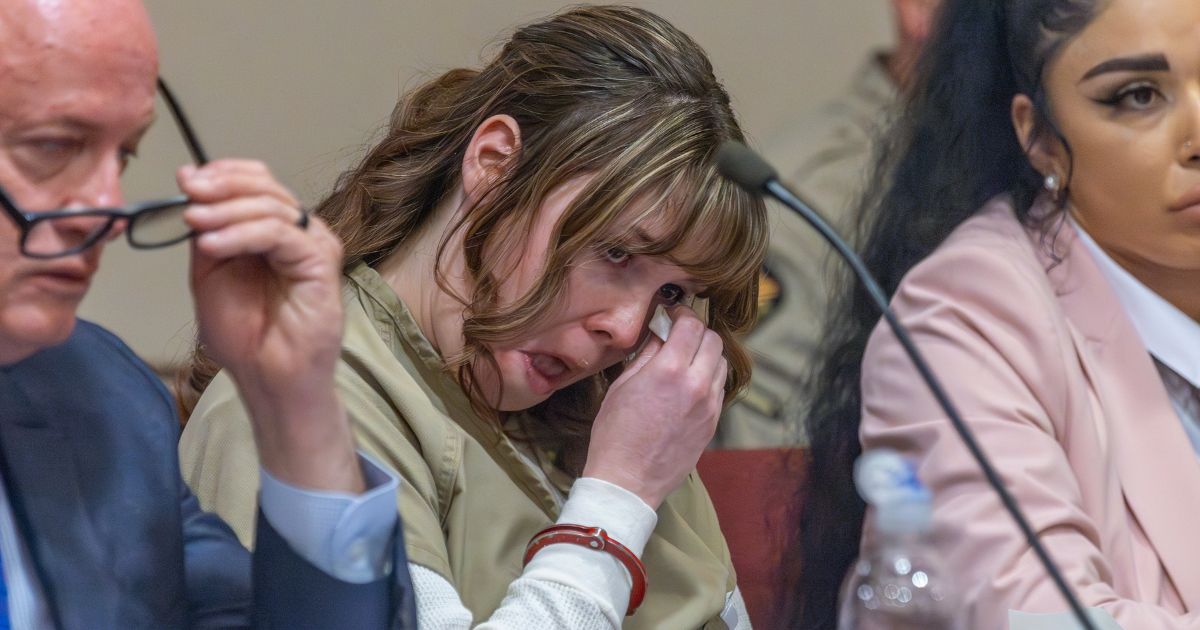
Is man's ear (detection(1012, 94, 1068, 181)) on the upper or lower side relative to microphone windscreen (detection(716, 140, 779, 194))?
lower

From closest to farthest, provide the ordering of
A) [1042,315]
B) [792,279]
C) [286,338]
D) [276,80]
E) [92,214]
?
1. [92,214]
2. [286,338]
3. [1042,315]
4. [276,80]
5. [792,279]

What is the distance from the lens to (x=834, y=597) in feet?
4.93

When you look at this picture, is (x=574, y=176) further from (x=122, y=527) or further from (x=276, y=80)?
(x=276, y=80)

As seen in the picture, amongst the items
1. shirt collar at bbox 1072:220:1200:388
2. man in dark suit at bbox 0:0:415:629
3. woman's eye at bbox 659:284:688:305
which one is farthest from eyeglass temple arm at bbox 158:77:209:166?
shirt collar at bbox 1072:220:1200:388

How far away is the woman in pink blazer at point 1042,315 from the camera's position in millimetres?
1282

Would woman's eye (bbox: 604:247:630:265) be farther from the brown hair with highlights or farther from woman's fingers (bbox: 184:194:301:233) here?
woman's fingers (bbox: 184:194:301:233)

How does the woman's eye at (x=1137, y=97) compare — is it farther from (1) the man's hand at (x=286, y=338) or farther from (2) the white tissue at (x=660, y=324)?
(1) the man's hand at (x=286, y=338)

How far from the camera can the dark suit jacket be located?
0.98 meters

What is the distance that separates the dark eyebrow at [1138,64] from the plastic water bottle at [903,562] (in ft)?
A: 1.73

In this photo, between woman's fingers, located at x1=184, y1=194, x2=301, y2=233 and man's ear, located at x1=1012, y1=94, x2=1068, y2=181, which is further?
man's ear, located at x1=1012, y1=94, x2=1068, y2=181

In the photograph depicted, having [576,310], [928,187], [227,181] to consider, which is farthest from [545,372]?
[227,181]

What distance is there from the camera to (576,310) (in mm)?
1413

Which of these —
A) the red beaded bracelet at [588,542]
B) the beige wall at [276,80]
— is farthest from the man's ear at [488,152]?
the beige wall at [276,80]

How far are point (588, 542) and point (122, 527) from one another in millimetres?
419
